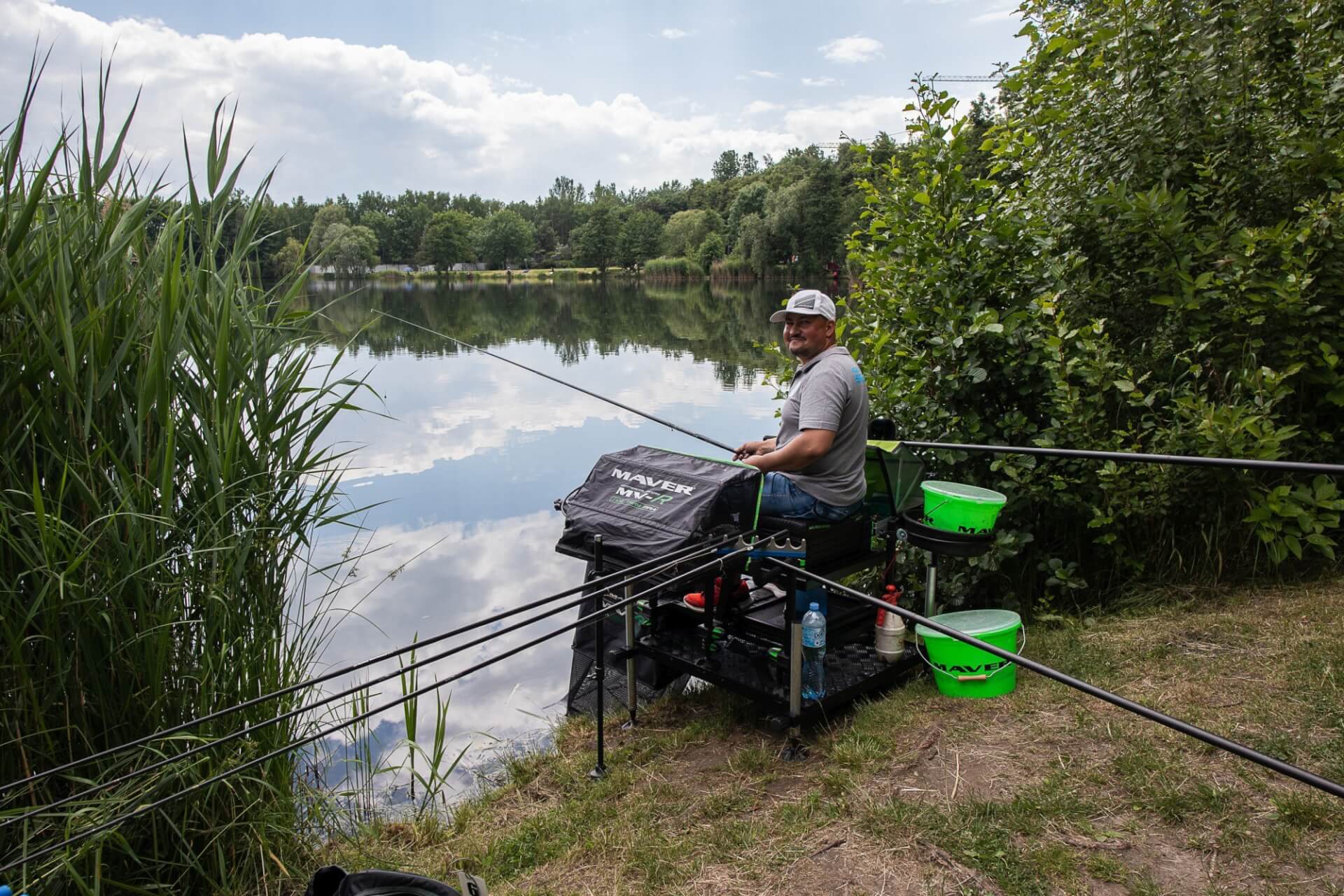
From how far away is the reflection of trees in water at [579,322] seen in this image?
18.0m

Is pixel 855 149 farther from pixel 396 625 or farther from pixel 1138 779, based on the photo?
pixel 396 625

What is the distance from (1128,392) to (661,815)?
123 inches

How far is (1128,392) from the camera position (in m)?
4.34

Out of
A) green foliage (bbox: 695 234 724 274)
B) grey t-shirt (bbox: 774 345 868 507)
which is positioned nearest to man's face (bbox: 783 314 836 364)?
grey t-shirt (bbox: 774 345 868 507)

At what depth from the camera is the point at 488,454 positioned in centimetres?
1044

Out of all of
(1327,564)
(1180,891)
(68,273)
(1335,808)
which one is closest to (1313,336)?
(1327,564)

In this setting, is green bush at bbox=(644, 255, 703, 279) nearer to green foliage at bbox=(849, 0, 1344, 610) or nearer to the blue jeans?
green foliage at bbox=(849, 0, 1344, 610)

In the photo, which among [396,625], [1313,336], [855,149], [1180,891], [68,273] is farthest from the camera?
[396,625]

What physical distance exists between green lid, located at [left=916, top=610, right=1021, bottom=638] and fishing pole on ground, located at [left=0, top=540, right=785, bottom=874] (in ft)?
3.36

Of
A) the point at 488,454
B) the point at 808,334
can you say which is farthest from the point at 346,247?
the point at 808,334

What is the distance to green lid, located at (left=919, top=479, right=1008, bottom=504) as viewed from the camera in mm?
3652

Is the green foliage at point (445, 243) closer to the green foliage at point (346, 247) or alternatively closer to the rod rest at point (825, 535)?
the green foliage at point (346, 247)

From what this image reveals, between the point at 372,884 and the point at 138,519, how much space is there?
1.37 metres

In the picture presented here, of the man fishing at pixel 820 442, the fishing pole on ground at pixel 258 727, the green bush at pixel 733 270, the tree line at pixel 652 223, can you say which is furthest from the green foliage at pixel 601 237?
the fishing pole on ground at pixel 258 727
